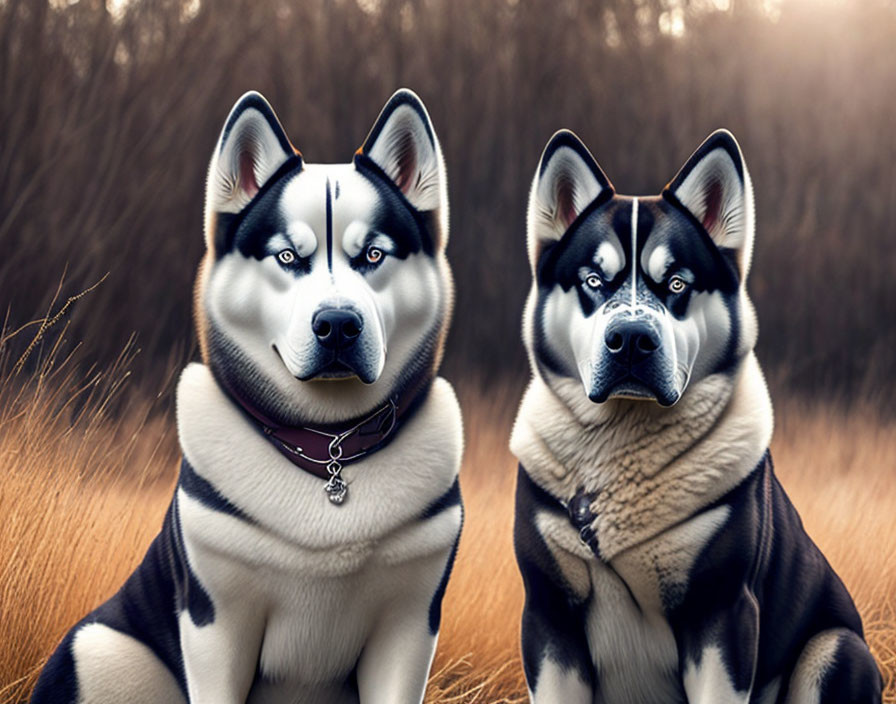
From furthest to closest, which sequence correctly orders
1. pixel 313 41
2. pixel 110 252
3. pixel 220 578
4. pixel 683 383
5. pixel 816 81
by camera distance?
pixel 816 81 → pixel 313 41 → pixel 110 252 → pixel 683 383 → pixel 220 578

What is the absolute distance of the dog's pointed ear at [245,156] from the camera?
9.95 ft

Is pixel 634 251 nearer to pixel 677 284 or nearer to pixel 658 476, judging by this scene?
pixel 677 284

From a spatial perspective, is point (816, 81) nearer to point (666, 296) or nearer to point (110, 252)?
point (110, 252)

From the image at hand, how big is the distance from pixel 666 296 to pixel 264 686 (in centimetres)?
147

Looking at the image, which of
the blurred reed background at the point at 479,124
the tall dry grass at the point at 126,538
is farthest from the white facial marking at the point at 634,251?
the blurred reed background at the point at 479,124

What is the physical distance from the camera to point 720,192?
324 centimetres

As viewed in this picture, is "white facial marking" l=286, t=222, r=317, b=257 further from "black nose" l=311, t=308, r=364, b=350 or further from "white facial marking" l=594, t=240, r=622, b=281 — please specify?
"white facial marking" l=594, t=240, r=622, b=281

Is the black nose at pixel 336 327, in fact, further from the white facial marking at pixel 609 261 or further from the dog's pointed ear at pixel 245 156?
the white facial marking at pixel 609 261

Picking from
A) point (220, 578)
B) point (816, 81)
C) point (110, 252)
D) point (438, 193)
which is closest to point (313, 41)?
point (110, 252)

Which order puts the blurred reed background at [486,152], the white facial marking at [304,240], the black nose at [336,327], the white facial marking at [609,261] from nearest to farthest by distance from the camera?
the black nose at [336,327] < the white facial marking at [304,240] < the white facial marking at [609,261] < the blurred reed background at [486,152]

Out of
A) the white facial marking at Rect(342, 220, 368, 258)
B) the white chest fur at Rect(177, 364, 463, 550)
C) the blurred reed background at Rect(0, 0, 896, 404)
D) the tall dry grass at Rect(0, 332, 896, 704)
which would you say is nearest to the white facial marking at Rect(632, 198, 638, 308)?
the white chest fur at Rect(177, 364, 463, 550)

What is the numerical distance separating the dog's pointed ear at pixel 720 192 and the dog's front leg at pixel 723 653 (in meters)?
0.95

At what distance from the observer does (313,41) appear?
7.19 m

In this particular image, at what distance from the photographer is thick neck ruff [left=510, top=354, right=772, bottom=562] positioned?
10.3 ft
